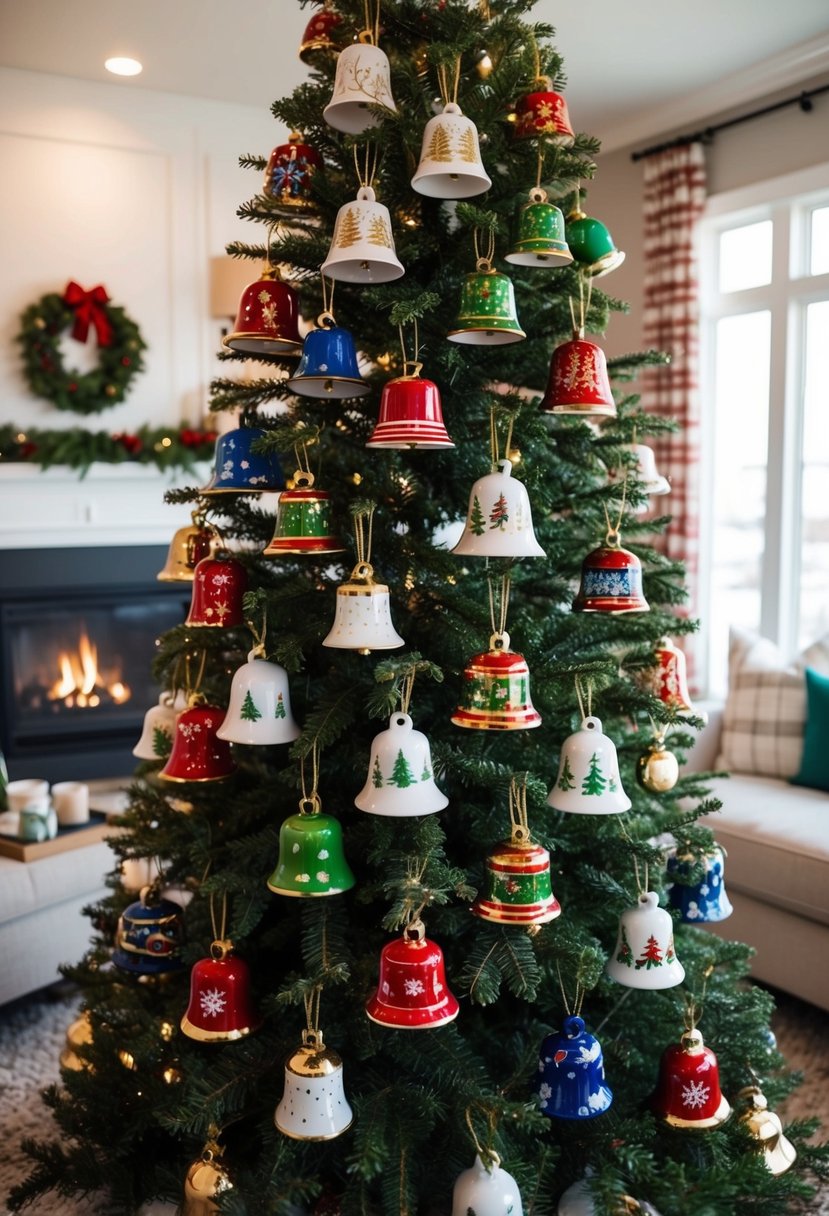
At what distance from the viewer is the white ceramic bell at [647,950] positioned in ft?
4.76

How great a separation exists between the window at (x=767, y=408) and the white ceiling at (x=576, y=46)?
1.32ft

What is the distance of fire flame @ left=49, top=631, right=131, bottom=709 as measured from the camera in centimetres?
426

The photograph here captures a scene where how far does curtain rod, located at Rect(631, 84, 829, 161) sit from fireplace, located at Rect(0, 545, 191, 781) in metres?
2.65

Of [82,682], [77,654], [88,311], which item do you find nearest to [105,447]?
[88,311]

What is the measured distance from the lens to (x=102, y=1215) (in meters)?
1.74

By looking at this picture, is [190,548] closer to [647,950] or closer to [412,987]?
[412,987]

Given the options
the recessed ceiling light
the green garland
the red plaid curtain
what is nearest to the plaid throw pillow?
the red plaid curtain

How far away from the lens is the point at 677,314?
4.14 m

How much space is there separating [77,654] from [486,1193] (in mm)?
3440

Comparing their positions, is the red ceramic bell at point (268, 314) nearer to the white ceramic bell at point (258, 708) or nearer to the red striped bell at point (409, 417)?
the red striped bell at point (409, 417)

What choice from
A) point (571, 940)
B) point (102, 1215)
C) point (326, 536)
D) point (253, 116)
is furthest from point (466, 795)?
point (253, 116)

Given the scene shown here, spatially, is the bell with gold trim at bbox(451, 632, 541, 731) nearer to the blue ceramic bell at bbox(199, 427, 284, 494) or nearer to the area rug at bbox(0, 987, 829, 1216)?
the blue ceramic bell at bbox(199, 427, 284, 494)

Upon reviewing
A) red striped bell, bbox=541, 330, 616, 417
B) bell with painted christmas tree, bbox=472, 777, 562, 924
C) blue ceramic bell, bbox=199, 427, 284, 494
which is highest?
red striped bell, bbox=541, 330, 616, 417

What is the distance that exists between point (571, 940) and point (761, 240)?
11.4 feet
